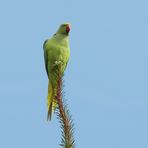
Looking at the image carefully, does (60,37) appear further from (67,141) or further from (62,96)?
(67,141)

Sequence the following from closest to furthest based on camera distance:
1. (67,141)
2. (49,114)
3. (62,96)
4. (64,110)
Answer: (67,141), (64,110), (62,96), (49,114)

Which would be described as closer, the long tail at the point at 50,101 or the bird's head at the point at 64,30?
the long tail at the point at 50,101

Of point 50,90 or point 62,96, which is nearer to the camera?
point 62,96

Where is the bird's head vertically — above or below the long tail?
above

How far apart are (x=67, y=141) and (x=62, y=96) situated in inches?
22.4

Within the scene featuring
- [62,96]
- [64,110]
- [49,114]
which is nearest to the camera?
[64,110]

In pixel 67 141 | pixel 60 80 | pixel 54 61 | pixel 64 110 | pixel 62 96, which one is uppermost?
pixel 54 61

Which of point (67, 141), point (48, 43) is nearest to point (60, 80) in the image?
point (67, 141)

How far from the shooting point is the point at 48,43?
18.8 ft

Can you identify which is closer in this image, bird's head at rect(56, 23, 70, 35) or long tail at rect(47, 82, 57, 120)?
long tail at rect(47, 82, 57, 120)

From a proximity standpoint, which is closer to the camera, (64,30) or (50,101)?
(50,101)

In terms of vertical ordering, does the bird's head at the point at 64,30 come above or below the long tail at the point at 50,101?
above

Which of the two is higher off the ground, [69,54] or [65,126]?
[69,54]

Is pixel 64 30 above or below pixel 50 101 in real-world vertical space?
above
